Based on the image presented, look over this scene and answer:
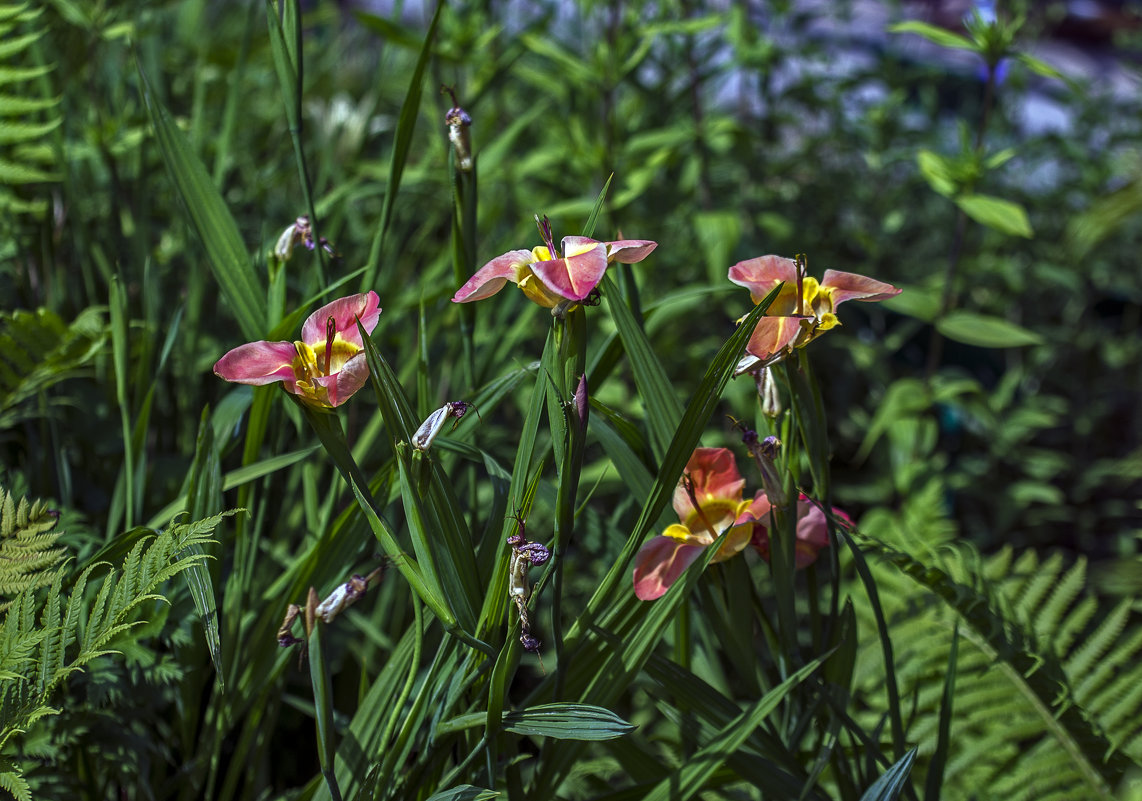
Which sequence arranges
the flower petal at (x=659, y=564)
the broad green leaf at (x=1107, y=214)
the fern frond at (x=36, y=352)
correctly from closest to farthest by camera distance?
the flower petal at (x=659, y=564)
the fern frond at (x=36, y=352)
the broad green leaf at (x=1107, y=214)

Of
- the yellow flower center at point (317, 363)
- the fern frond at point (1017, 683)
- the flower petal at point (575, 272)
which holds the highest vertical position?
the flower petal at point (575, 272)

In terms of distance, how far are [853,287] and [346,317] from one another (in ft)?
1.19

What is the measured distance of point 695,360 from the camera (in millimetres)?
1580

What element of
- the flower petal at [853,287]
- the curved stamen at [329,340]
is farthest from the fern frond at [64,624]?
the flower petal at [853,287]

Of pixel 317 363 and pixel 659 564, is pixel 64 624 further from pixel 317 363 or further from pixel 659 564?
pixel 659 564

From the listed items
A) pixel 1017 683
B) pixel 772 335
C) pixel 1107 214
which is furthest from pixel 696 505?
pixel 1107 214

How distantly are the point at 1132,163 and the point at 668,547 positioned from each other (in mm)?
2008

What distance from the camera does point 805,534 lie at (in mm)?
669

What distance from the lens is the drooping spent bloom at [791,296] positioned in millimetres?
577

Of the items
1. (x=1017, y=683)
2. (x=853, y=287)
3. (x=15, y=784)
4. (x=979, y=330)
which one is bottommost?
(x=1017, y=683)

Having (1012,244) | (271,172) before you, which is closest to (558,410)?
(271,172)

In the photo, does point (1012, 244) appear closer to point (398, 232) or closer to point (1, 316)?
point (398, 232)

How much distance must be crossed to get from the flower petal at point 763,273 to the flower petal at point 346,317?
0.83 ft

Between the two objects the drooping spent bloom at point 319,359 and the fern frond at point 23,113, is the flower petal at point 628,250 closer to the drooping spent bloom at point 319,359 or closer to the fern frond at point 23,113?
the drooping spent bloom at point 319,359
